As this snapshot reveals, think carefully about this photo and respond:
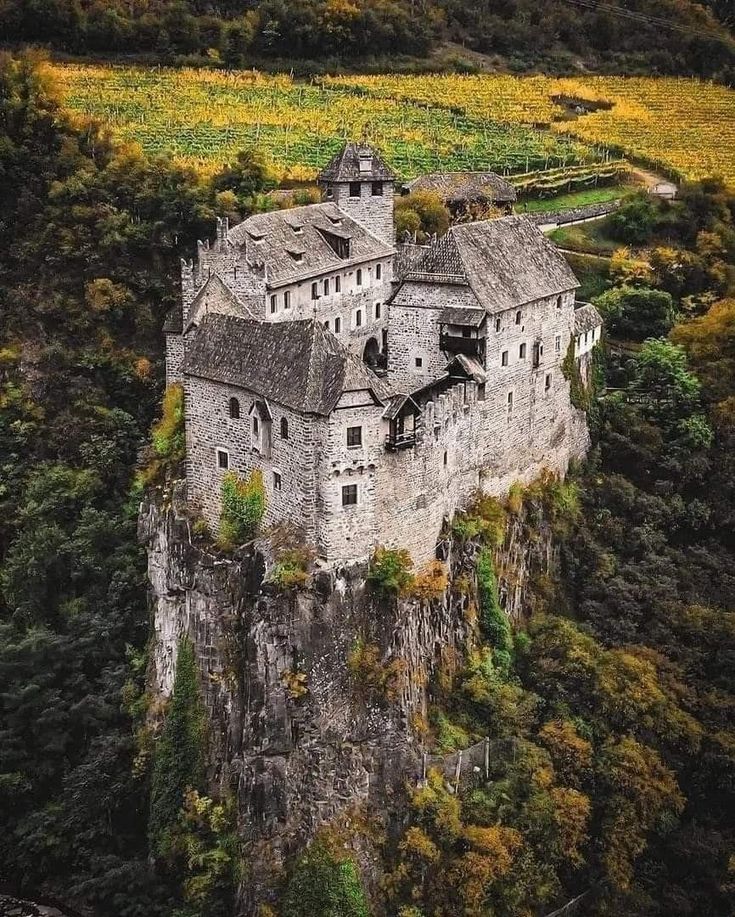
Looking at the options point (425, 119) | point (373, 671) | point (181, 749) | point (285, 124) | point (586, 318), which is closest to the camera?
point (373, 671)

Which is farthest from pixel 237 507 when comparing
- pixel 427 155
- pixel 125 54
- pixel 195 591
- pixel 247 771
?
pixel 125 54

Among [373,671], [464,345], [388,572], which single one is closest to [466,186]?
[464,345]

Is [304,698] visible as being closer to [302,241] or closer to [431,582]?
[431,582]

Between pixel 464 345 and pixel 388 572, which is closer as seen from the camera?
pixel 388 572

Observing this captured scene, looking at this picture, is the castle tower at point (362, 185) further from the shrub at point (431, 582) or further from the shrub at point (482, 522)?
the shrub at point (431, 582)

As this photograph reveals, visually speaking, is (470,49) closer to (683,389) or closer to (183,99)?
(183,99)

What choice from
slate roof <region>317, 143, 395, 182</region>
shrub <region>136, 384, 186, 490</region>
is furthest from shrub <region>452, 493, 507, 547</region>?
slate roof <region>317, 143, 395, 182</region>

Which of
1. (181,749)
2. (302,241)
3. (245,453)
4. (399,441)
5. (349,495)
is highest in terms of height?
(302,241)
